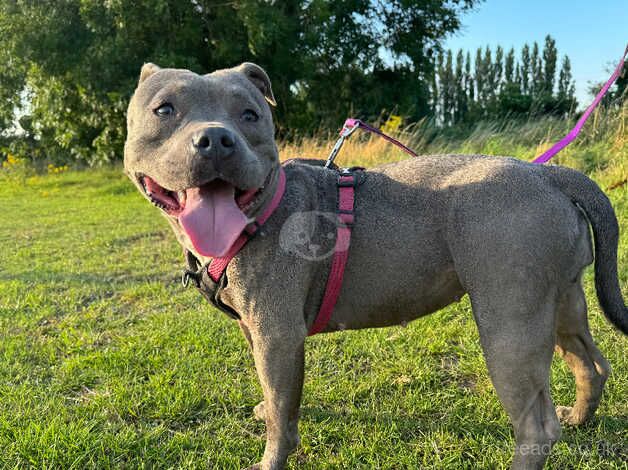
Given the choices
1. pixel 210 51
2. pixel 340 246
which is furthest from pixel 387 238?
pixel 210 51

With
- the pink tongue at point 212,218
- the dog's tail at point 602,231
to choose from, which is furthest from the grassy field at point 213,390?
the pink tongue at point 212,218

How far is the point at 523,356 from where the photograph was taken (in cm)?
192

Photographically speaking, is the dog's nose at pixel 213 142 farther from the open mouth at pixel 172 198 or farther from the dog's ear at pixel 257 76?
the dog's ear at pixel 257 76

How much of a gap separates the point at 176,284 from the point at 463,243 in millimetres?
3790

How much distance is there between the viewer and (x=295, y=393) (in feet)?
7.19

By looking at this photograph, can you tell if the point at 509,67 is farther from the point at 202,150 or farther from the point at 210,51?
the point at 202,150

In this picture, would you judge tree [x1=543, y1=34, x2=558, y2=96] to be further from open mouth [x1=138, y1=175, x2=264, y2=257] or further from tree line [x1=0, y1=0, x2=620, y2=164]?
open mouth [x1=138, y1=175, x2=264, y2=257]

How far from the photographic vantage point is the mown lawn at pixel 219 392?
2.37 metres

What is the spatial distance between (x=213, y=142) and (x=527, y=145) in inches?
346

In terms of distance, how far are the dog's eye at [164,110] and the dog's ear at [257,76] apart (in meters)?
0.46

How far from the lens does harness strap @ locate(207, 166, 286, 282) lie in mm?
2021

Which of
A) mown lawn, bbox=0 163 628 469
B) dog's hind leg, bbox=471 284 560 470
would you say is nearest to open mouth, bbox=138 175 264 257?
dog's hind leg, bbox=471 284 560 470

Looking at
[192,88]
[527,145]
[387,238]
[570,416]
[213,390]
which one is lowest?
[527,145]

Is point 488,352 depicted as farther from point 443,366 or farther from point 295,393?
point 443,366
